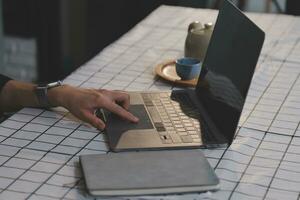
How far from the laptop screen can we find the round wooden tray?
0.09m

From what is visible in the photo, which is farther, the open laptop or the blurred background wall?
the blurred background wall

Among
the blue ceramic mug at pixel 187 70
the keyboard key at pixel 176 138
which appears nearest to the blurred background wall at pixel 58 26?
the blue ceramic mug at pixel 187 70

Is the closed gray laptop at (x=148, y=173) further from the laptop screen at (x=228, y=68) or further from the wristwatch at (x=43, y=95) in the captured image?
the wristwatch at (x=43, y=95)

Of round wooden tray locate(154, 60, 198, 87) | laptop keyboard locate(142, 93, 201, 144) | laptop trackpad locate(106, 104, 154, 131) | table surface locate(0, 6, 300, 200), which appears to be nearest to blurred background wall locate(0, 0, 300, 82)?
table surface locate(0, 6, 300, 200)

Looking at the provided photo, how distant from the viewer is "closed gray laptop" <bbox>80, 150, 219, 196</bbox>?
1.21 m

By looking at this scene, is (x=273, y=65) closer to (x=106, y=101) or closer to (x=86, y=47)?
(x=106, y=101)

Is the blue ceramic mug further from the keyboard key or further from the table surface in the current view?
the keyboard key

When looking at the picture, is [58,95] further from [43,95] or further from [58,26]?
[58,26]

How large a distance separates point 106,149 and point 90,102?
0.16m

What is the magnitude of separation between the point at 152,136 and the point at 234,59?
0.27m

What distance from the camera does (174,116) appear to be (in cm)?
160

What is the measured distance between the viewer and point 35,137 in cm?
148

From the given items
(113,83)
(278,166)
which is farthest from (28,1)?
(278,166)

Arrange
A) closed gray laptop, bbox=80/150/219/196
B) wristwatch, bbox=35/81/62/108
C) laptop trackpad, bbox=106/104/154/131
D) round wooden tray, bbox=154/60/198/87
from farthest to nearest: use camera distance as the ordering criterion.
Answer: round wooden tray, bbox=154/60/198/87
wristwatch, bbox=35/81/62/108
laptop trackpad, bbox=106/104/154/131
closed gray laptop, bbox=80/150/219/196
